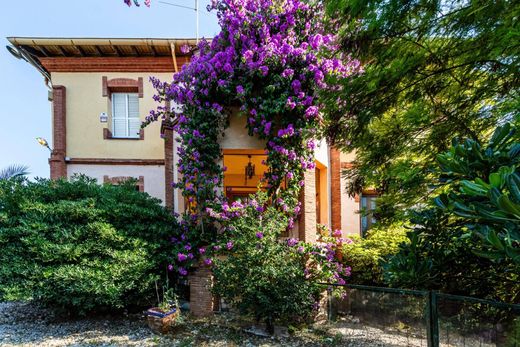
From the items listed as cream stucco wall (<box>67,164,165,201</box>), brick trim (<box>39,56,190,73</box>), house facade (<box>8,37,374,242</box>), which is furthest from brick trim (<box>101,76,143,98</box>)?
cream stucco wall (<box>67,164,165,201</box>)

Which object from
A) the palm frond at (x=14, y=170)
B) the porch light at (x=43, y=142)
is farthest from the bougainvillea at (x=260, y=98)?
the palm frond at (x=14, y=170)

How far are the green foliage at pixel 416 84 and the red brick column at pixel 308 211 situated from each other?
144 cm

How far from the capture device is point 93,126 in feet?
34.2

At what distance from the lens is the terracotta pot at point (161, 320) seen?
5465 millimetres

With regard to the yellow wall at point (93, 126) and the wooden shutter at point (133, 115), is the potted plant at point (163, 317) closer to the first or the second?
the yellow wall at point (93, 126)

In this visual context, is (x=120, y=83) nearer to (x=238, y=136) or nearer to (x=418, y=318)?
(x=238, y=136)

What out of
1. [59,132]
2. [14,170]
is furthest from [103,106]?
[14,170]

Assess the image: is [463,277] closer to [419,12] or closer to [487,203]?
[487,203]

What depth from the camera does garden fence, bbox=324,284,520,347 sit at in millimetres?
3156

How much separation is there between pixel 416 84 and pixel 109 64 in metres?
9.87

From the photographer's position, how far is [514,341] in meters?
2.96

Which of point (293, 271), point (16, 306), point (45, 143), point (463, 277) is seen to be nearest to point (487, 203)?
point (463, 277)

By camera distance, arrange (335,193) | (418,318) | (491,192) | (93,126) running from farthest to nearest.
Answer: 1. (93,126)
2. (335,193)
3. (418,318)
4. (491,192)

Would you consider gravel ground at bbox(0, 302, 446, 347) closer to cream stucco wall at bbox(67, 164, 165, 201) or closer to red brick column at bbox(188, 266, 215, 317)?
red brick column at bbox(188, 266, 215, 317)
